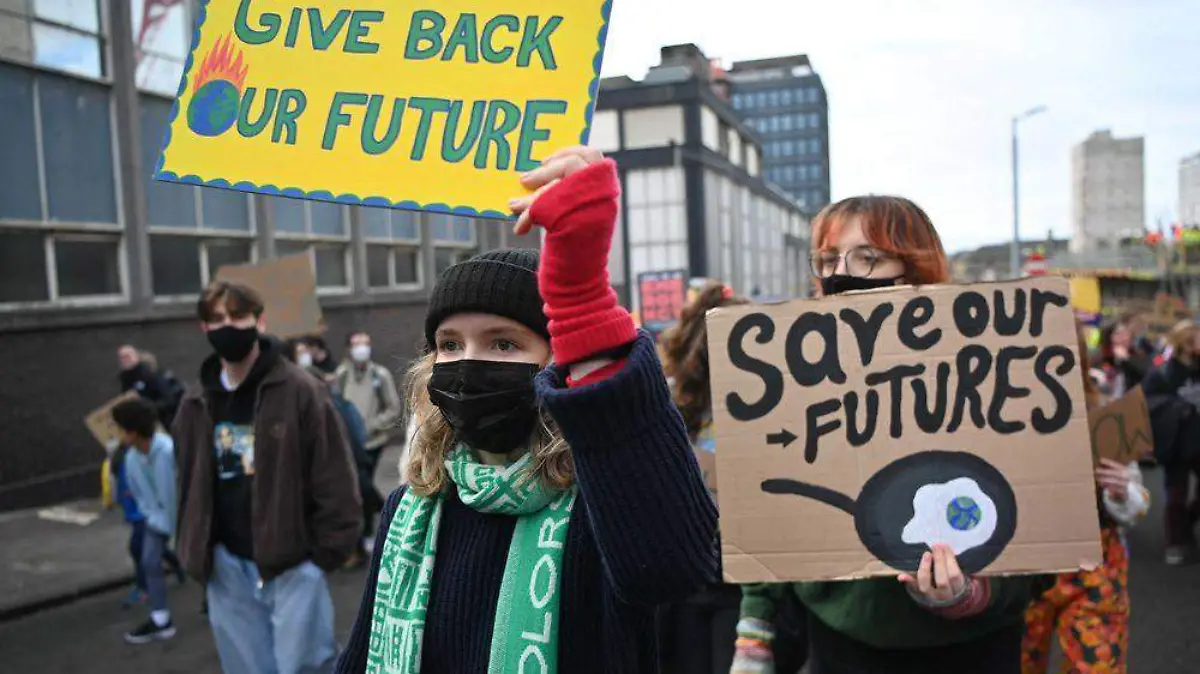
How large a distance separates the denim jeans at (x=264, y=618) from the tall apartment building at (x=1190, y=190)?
5164cm

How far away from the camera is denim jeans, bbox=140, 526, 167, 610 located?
6.14m

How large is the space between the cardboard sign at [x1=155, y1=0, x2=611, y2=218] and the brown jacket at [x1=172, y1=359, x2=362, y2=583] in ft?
7.08

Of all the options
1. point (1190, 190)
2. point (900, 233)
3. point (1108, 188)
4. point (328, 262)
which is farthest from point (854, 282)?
point (1108, 188)

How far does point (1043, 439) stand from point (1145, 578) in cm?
588

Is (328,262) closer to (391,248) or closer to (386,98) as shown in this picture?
(391,248)

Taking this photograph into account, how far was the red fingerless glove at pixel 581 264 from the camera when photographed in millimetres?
1359

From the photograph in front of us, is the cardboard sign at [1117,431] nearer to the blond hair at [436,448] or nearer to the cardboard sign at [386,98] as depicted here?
the blond hair at [436,448]

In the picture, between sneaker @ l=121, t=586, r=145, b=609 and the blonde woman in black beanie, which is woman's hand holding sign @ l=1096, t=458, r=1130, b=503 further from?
sneaker @ l=121, t=586, r=145, b=609

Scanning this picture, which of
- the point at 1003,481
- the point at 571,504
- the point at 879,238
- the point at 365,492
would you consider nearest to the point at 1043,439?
the point at 1003,481

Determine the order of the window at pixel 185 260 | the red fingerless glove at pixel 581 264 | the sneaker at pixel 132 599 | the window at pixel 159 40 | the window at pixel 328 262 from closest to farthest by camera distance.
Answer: the red fingerless glove at pixel 581 264
the sneaker at pixel 132 599
the window at pixel 159 40
the window at pixel 185 260
the window at pixel 328 262

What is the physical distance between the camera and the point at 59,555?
8.51 meters

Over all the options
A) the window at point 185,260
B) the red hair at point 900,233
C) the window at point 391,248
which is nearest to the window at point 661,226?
the window at point 391,248

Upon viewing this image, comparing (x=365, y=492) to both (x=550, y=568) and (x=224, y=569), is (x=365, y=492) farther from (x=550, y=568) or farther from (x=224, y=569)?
(x=550, y=568)

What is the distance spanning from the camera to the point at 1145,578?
680 cm
